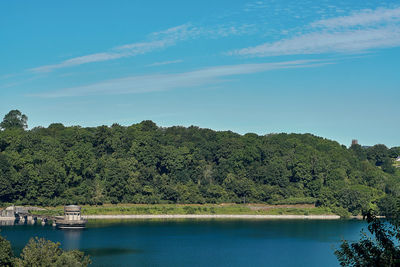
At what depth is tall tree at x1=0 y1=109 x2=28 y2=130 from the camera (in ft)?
407

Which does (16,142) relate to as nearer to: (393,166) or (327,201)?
(327,201)

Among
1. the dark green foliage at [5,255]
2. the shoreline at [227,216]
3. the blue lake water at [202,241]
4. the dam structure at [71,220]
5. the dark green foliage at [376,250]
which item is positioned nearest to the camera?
the dark green foliage at [376,250]

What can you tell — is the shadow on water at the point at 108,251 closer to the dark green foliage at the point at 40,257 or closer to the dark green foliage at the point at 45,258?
the dark green foliage at the point at 40,257

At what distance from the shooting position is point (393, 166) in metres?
127

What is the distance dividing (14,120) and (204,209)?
2172 inches

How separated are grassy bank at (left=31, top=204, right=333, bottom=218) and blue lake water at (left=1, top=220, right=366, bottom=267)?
718cm

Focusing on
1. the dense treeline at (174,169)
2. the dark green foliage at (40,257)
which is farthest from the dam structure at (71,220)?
the dark green foliage at (40,257)

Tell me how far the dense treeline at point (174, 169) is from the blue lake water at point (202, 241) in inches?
476

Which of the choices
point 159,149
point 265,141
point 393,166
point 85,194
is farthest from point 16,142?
point 393,166

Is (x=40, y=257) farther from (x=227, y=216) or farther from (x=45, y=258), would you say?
(x=227, y=216)

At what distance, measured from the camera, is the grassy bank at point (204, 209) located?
91938 millimetres

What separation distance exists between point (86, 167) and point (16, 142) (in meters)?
14.1

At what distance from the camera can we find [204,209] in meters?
96.3

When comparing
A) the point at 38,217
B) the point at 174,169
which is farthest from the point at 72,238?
the point at 174,169
